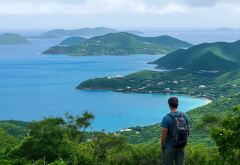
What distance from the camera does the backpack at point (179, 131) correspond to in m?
8.31

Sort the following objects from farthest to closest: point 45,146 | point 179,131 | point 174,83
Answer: point 174,83 < point 45,146 < point 179,131

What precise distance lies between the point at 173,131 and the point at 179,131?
4.5 inches

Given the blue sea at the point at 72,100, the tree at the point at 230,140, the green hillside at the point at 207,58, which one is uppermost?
the tree at the point at 230,140

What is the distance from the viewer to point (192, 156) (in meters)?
21.6

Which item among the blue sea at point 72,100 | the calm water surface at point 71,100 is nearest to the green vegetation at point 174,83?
the blue sea at point 72,100

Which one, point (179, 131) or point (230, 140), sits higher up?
point (179, 131)

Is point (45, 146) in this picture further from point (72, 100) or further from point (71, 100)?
point (72, 100)

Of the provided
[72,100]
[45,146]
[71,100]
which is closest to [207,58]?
[72,100]

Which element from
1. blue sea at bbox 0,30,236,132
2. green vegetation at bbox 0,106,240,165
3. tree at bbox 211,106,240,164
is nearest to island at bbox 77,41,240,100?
blue sea at bbox 0,30,236,132

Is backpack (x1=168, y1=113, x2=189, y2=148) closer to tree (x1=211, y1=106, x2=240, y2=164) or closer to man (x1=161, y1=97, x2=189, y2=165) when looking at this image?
man (x1=161, y1=97, x2=189, y2=165)

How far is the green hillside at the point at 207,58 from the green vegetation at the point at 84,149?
121m

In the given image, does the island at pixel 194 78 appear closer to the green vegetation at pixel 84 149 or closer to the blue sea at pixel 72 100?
the blue sea at pixel 72 100

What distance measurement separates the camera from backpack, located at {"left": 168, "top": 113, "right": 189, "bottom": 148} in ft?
27.3

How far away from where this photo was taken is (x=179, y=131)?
8320 millimetres
